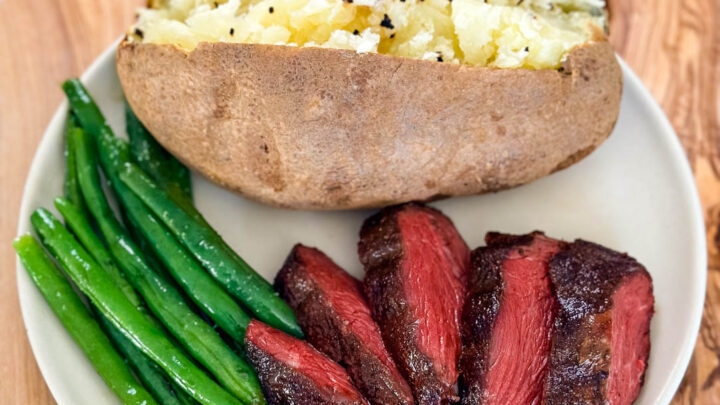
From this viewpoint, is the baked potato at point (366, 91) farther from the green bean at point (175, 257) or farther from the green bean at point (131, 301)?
the green bean at point (131, 301)

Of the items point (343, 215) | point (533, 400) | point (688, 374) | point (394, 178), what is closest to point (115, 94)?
point (343, 215)

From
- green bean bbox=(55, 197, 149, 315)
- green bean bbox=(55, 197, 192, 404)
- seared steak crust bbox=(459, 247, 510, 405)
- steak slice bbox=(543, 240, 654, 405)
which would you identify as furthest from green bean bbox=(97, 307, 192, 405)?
steak slice bbox=(543, 240, 654, 405)

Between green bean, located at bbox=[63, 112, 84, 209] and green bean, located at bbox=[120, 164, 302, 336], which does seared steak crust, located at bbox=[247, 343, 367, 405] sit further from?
green bean, located at bbox=[63, 112, 84, 209]

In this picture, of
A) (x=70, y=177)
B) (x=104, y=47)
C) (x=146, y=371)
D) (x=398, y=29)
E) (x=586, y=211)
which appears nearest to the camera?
(x=146, y=371)

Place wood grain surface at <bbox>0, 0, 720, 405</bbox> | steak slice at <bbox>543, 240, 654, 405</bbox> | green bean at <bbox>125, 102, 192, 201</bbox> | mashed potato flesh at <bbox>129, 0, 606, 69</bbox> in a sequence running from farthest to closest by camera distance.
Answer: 1. green bean at <bbox>125, 102, 192, 201</bbox>
2. wood grain surface at <bbox>0, 0, 720, 405</bbox>
3. mashed potato flesh at <bbox>129, 0, 606, 69</bbox>
4. steak slice at <bbox>543, 240, 654, 405</bbox>

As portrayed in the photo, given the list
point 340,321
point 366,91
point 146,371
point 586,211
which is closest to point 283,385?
point 340,321

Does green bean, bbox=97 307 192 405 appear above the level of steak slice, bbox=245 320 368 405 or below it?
above

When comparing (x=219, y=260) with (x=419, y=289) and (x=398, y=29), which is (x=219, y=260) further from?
(x=398, y=29)
